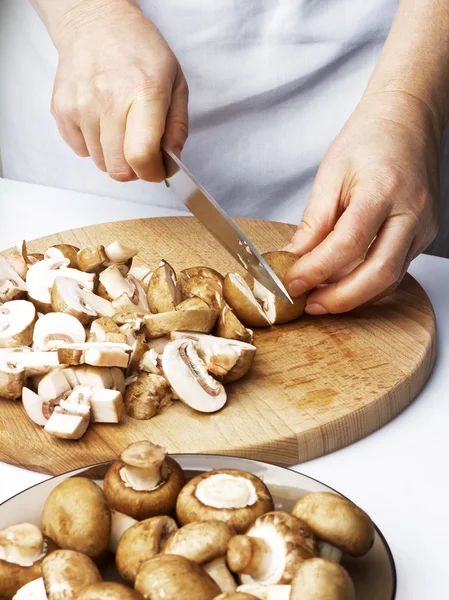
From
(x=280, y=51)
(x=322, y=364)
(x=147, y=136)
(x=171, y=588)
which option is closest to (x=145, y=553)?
(x=171, y=588)

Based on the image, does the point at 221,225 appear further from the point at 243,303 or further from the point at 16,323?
the point at 16,323

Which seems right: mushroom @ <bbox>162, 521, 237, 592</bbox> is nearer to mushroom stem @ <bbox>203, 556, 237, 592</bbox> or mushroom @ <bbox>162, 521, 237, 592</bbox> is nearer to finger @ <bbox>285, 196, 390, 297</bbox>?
mushroom stem @ <bbox>203, 556, 237, 592</bbox>

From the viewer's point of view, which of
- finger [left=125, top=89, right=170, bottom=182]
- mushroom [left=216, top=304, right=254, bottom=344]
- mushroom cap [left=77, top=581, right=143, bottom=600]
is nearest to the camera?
mushroom cap [left=77, top=581, right=143, bottom=600]

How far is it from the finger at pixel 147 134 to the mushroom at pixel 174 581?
3.26 ft

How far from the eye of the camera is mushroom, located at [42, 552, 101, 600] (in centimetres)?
74

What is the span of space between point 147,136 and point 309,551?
1.00 meters

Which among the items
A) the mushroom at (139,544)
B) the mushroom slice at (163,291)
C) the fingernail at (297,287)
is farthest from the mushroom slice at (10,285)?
the mushroom at (139,544)

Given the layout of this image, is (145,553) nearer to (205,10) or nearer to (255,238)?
(255,238)

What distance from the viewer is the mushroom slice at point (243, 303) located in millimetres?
1564

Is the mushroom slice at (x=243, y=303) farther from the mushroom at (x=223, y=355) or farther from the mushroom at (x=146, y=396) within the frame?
the mushroom at (x=146, y=396)

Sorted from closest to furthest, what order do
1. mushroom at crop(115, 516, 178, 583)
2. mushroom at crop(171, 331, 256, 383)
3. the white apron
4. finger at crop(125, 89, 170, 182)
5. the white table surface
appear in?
mushroom at crop(115, 516, 178, 583), the white table surface, mushroom at crop(171, 331, 256, 383), finger at crop(125, 89, 170, 182), the white apron

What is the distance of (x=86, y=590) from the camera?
715 millimetres

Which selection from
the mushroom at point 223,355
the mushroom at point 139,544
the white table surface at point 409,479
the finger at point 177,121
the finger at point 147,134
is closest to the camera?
the mushroom at point 139,544

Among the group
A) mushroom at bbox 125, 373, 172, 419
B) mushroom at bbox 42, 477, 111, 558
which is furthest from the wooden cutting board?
mushroom at bbox 42, 477, 111, 558
